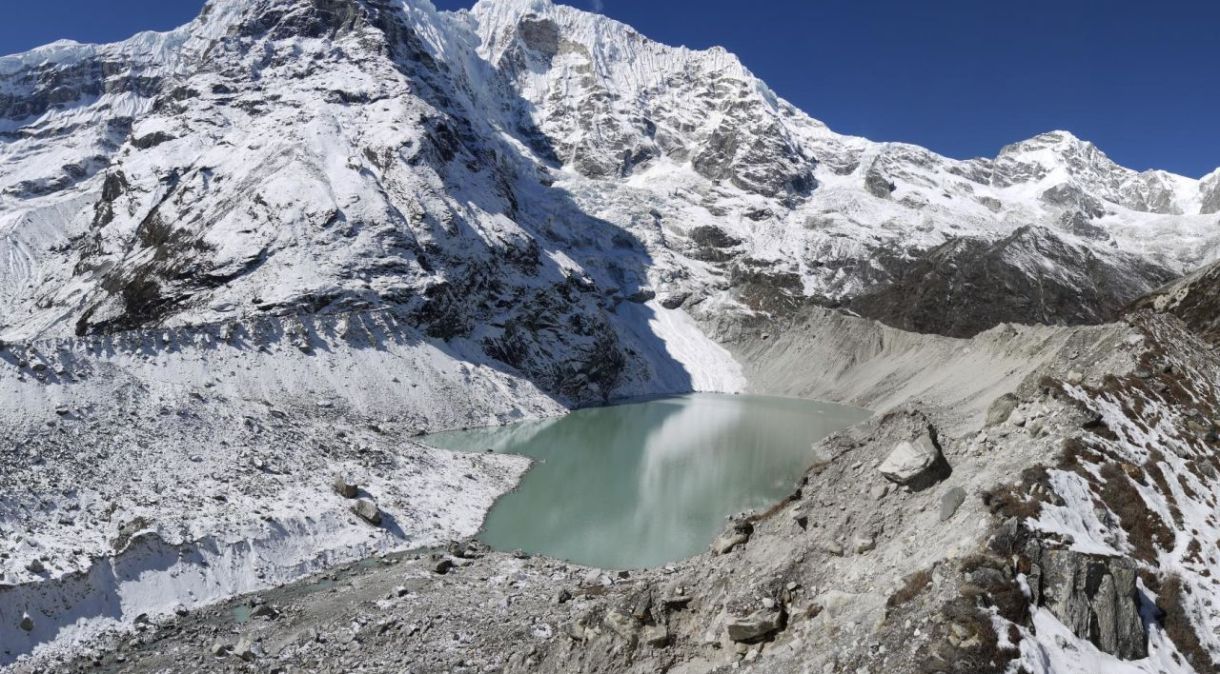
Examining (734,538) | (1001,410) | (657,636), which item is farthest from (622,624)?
(1001,410)

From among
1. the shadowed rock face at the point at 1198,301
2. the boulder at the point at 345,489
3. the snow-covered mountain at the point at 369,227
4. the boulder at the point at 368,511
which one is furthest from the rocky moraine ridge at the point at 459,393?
the snow-covered mountain at the point at 369,227

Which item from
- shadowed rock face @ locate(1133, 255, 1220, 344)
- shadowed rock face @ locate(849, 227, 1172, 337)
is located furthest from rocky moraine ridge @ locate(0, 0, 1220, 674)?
shadowed rock face @ locate(849, 227, 1172, 337)

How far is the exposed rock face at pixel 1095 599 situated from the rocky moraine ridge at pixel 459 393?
0.13 ft

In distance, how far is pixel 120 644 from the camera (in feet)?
60.1

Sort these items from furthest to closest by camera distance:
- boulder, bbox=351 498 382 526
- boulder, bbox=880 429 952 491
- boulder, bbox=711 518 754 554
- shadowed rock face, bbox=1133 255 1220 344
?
shadowed rock face, bbox=1133 255 1220 344 < boulder, bbox=351 498 382 526 < boulder, bbox=711 518 754 554 < boulder, bbox=880 429 952 491

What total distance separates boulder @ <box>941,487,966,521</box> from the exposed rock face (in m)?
1.94

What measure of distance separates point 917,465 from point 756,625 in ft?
13.9

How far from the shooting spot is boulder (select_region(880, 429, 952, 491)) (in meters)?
12.6

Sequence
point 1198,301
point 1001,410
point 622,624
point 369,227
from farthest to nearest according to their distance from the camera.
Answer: point 369,227, point 1198,301, point 1001,410, point 622,624

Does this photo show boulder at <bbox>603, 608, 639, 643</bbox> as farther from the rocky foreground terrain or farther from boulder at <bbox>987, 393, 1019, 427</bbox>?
boulder at <bbox>987, 393, 1019, 427</bbox>

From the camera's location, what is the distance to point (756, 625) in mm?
11211

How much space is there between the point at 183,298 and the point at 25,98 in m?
148

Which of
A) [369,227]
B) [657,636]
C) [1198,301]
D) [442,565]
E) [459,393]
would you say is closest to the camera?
[657,636]

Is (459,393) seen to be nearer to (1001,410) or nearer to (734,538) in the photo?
(734,538)
